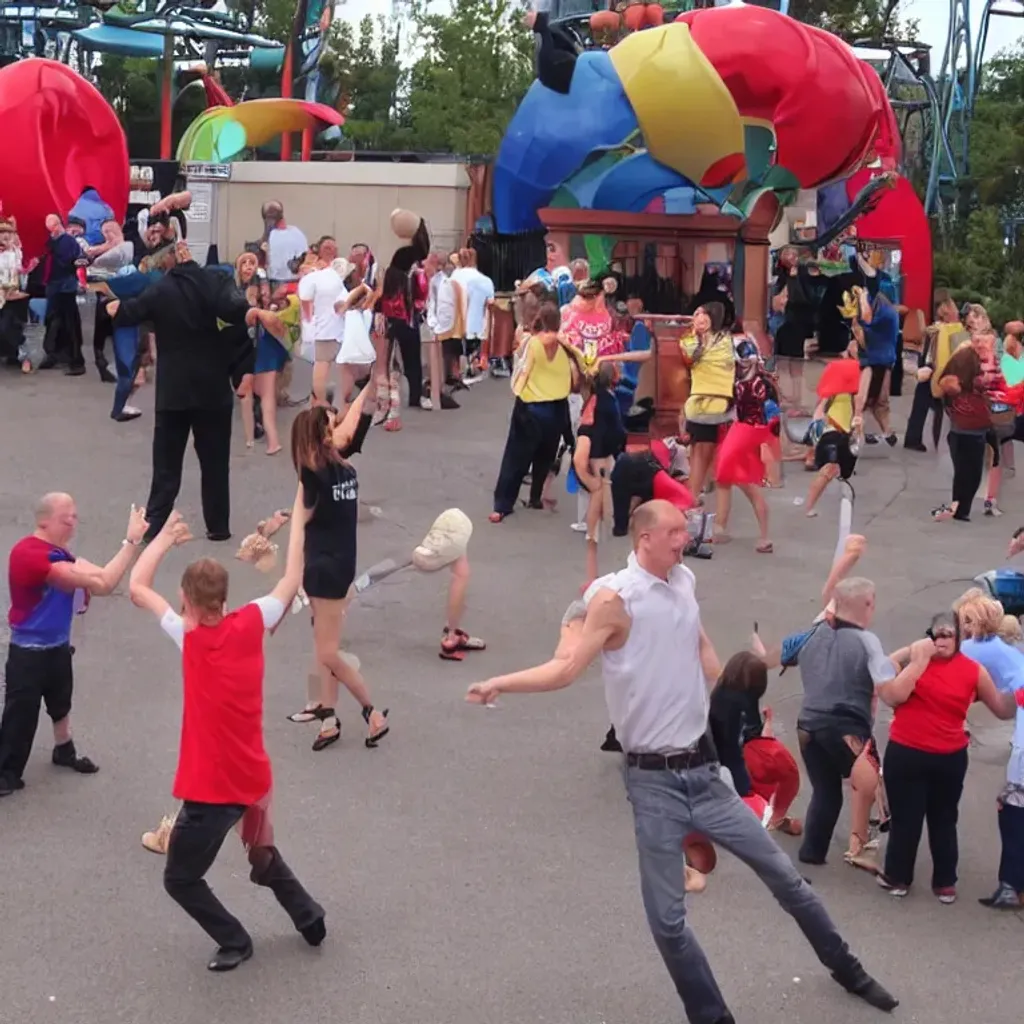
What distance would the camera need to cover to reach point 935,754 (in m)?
6.09

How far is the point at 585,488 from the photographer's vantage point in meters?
11.2

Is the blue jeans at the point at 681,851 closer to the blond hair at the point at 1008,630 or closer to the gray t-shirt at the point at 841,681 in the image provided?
the gray t-shirt at the point at 841,681

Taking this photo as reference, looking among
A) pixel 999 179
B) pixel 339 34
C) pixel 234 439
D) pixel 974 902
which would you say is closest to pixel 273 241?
pixel 234 439

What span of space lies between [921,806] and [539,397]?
236 inches

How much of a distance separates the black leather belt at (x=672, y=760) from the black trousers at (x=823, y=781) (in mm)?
1533

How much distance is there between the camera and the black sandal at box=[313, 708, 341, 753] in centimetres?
755

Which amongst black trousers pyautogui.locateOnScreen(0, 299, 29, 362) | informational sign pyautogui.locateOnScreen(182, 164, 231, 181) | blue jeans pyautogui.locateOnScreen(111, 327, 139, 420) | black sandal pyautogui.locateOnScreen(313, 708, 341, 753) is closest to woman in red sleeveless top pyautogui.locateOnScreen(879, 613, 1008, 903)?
black sandal pyautogui.locateOnScreen(313, 708, 341, 753)

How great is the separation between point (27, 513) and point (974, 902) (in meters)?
7.86

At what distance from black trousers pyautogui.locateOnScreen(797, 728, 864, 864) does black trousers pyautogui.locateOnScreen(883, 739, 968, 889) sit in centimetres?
24

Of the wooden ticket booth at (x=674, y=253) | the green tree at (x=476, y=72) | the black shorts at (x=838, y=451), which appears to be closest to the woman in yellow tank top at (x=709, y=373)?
the black shorts at (x=838, y=451)

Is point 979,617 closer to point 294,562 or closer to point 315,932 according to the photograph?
point 294,562

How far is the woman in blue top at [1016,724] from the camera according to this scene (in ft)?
20.6

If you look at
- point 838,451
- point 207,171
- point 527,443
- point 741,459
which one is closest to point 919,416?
point 838,451

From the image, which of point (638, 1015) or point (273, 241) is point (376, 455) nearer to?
point (273, 241)
